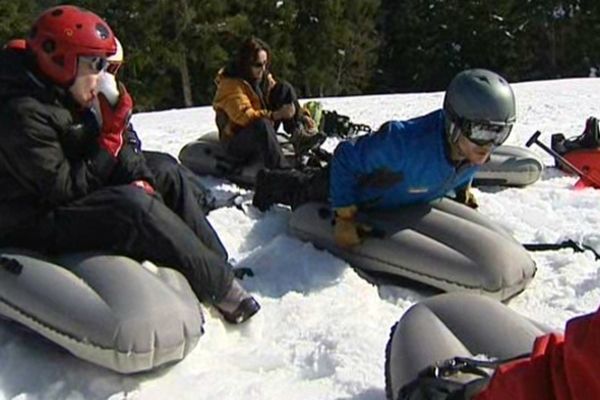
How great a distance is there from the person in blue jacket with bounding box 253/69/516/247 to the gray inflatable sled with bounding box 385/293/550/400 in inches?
47.8

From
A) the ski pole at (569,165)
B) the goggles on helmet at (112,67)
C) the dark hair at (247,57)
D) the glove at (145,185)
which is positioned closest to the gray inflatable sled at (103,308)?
the glove at (145,185)

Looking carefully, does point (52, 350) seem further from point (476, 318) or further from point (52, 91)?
point (476, 318)

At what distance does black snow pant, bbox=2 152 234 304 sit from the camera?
3635 millimetres

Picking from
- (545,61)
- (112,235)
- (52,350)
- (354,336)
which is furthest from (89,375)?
(545,61)

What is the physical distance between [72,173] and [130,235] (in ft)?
1.15

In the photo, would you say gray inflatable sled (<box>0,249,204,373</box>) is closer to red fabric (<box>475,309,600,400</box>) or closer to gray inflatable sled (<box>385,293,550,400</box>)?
gray inflatable sled (<box>385,293,550,400</box>)

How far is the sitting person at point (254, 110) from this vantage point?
20.5 ft

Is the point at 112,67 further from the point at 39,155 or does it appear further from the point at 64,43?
the point at 39,155

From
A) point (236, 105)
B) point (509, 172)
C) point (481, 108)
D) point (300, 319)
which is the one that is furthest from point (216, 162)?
point (481, 108)

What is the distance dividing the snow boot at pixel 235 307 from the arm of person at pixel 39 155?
0.79 meters

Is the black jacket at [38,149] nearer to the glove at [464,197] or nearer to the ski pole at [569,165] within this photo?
the glove at [464,197]

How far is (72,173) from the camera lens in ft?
12.0

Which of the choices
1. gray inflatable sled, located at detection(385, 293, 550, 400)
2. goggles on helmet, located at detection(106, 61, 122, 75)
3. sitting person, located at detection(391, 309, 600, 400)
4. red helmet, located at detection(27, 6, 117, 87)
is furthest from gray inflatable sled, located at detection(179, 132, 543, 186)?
sitting person, located at detection(391, 309, 600, 400)

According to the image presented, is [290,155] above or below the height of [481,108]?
below
